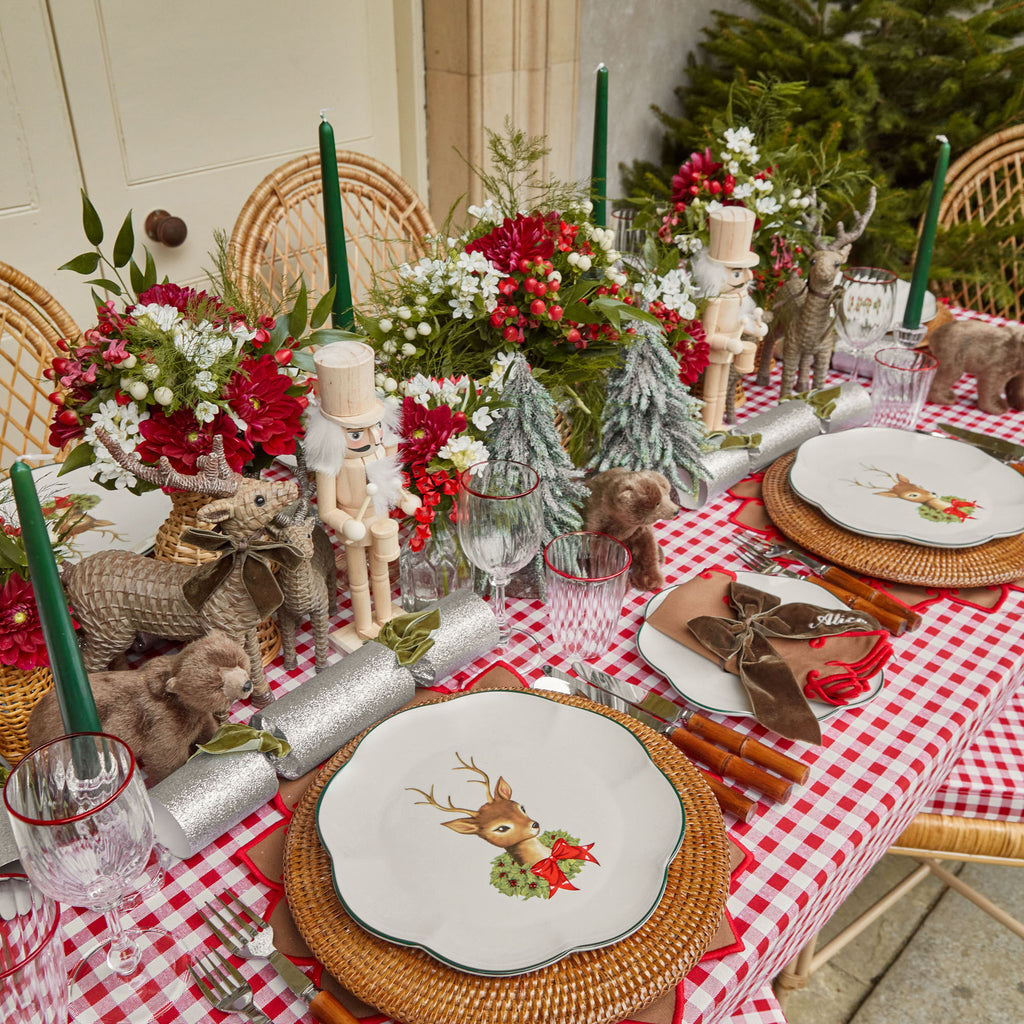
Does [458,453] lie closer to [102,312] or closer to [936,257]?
[102,312]

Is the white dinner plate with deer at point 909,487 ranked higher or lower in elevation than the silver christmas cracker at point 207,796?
higher

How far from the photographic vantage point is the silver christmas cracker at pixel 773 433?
1.29 metres

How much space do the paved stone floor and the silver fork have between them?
125cm

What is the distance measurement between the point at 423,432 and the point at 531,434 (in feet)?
0.44

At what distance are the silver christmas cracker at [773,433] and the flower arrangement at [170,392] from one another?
23.3 inches

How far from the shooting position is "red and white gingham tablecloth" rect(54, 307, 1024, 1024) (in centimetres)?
74

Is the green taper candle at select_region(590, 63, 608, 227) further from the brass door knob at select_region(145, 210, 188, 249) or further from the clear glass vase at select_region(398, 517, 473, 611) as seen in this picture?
the brass door knob at select_region(145, 210, 188, 249)

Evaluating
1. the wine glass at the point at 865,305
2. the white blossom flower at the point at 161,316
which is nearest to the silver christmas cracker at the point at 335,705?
the white blossom flower at the point at 161,316

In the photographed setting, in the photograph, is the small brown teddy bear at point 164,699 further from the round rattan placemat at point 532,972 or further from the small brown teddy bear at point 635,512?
the small brown teddy bear at point 635,512

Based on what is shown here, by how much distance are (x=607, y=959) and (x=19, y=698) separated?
21.8 inches

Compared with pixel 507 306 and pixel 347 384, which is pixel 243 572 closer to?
pixel 347 384

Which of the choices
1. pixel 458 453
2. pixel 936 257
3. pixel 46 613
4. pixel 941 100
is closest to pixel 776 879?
pixel 458 453

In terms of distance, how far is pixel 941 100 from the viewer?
264 cm

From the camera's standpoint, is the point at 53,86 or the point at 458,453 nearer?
the point at 458,453
